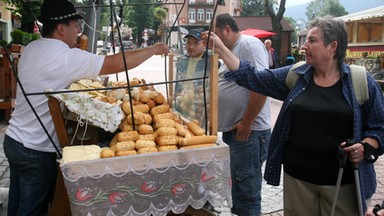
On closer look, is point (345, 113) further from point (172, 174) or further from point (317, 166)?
point (172, 174)

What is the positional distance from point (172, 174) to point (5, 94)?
6.83m

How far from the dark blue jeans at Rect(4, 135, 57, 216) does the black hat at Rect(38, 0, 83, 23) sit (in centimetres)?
78

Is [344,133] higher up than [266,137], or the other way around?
[344,133]

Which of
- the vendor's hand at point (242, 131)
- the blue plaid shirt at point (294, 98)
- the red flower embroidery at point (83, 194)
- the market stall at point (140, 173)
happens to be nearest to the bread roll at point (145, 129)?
the market stall at point (140, 173)

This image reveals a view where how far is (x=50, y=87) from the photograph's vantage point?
2191 mm

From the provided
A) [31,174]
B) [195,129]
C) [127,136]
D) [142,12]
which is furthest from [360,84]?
[142,12]

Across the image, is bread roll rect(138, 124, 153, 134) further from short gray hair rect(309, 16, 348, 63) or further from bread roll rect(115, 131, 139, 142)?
short gray hair rect(309, 16, 348, 63)

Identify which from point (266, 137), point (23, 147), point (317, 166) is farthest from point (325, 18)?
point (23, 147)

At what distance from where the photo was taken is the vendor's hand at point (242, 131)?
3129mm

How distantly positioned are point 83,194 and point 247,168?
174 cm

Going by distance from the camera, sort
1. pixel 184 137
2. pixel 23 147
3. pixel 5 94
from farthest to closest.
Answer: pixel 5 94, pixel 23 147, pixel 184 137

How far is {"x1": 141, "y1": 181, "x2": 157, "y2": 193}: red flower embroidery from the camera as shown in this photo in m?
1.91

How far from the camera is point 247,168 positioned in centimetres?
325

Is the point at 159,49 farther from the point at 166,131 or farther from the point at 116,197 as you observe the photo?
the point at 116,197
